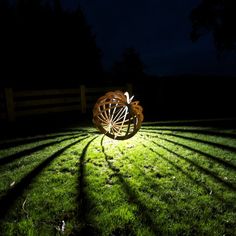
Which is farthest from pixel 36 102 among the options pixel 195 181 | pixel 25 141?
pixel 195 181

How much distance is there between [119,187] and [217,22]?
1958 centimetres

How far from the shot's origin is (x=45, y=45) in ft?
50.9

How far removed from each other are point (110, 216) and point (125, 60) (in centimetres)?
2722

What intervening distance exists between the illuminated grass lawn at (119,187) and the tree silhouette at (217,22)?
1479cm

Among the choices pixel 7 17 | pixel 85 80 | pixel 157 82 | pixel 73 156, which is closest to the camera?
pixel 73 156

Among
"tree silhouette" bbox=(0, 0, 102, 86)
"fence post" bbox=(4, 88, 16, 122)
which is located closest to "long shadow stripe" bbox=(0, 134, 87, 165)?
"fence post" bbox=(4, 88, 16, 122)

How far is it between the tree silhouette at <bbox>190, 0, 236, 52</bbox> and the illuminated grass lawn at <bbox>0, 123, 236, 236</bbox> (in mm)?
14787

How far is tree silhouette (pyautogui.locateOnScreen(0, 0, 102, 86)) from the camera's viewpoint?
1462cm

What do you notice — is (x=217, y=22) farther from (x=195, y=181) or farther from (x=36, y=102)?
(x=195, y=181)

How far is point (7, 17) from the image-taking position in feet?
48.6

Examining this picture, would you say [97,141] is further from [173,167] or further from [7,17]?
[7,17]

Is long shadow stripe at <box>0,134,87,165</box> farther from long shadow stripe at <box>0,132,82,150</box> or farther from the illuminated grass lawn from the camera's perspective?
long shadow stripe at <box>0,132,82,150</box>

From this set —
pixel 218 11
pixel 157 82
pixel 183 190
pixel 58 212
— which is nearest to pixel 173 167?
pixel 183 190

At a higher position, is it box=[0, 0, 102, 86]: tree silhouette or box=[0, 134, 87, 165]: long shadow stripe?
box=[0, 0, 102, 86]: tree silhouette
